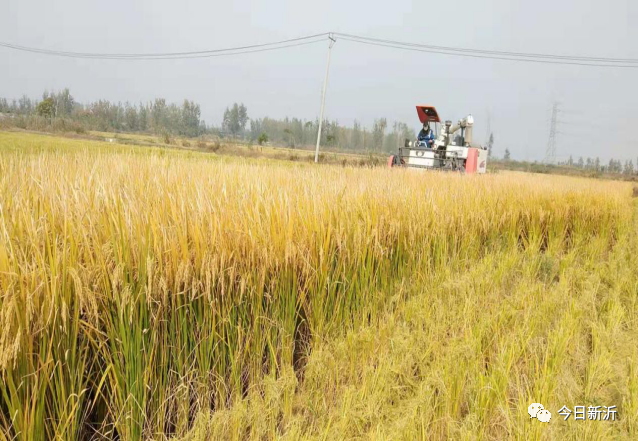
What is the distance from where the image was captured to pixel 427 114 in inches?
517

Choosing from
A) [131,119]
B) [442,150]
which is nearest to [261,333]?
[442,150]

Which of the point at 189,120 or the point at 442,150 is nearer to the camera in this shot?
the point at 442,150

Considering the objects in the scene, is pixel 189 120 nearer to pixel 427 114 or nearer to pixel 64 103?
Result: pixel 64 103

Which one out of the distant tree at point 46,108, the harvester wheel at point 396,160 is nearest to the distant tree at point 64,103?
the distant tree at point 46,108

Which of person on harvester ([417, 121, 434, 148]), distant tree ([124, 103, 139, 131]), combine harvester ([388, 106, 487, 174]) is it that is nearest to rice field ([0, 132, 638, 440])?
combine harvester ([388, 106, 487, 174])

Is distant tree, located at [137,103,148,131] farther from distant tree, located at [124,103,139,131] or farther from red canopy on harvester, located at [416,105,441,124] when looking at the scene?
red canopy on harvester, located at [416,105,441,124]

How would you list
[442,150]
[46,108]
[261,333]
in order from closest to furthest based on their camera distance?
[261,333], [442,150], [46,108]

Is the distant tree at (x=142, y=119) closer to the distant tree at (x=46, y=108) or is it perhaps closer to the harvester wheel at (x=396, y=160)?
the distant tree at (x=46, y=108)

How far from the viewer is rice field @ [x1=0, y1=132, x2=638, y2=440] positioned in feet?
Result: 4.03

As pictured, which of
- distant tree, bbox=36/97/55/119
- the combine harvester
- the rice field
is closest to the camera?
the rice field

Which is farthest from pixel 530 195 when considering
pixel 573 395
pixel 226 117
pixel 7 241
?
pixel 226 117

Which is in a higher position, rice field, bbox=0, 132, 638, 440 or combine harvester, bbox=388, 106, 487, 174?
combine harvester, bbox=388, 106, 487, 174

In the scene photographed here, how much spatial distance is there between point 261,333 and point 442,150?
11.9m

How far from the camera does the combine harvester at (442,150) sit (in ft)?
39.6
